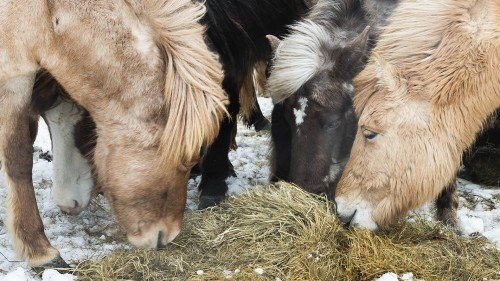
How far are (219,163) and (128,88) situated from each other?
6.26 ft

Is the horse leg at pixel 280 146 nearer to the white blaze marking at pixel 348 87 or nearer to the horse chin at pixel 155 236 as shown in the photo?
the white blaze marking at pixel 348 87

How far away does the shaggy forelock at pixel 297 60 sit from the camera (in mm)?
4453

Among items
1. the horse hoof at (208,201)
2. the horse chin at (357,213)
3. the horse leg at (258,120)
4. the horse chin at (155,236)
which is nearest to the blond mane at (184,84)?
the horse chin at (155,236)

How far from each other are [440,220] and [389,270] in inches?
48.5

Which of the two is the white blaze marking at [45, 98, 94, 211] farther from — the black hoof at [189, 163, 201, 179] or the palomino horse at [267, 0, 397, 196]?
the black hoof at [189, 163, 201, 179]

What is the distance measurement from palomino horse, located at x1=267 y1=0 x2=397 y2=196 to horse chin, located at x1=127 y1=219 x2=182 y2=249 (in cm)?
94

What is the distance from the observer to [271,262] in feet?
12.4

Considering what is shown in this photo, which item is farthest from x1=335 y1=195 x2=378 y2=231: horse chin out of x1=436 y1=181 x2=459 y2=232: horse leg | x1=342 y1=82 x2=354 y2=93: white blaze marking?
x1=436 y1=181 x2=459 y2=232: horse leg

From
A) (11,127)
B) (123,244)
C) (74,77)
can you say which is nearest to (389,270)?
(123,244)

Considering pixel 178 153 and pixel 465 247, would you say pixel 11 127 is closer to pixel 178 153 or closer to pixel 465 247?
pixel 178 153

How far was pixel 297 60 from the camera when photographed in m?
4.47

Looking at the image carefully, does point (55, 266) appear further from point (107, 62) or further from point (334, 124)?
point (334, 124)

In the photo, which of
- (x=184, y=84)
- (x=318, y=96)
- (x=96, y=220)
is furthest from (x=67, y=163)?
(x=318, y=96)

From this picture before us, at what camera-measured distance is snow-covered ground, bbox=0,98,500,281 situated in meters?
4.09
